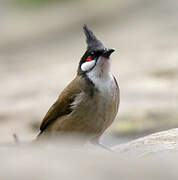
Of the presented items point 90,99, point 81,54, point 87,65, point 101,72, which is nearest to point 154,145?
point 90,99

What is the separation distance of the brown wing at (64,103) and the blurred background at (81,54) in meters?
2.11

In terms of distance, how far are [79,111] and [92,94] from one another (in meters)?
0.21

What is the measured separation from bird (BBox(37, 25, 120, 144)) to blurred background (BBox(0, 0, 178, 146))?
231 cm

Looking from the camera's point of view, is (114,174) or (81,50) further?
(81,50)

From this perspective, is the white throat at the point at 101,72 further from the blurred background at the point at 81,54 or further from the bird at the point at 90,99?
the blurred background at the point at 81,54

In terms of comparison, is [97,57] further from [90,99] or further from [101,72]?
[90,99]

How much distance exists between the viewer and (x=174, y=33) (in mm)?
16625

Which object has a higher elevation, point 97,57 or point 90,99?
point 97,57

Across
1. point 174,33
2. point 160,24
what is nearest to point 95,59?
point 174,33

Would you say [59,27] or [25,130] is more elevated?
[59,27]

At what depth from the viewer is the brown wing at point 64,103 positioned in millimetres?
7203

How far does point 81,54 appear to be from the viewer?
17.1 meters

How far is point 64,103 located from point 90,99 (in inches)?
18.1

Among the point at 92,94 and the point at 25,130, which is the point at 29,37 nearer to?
the point at 25,130
